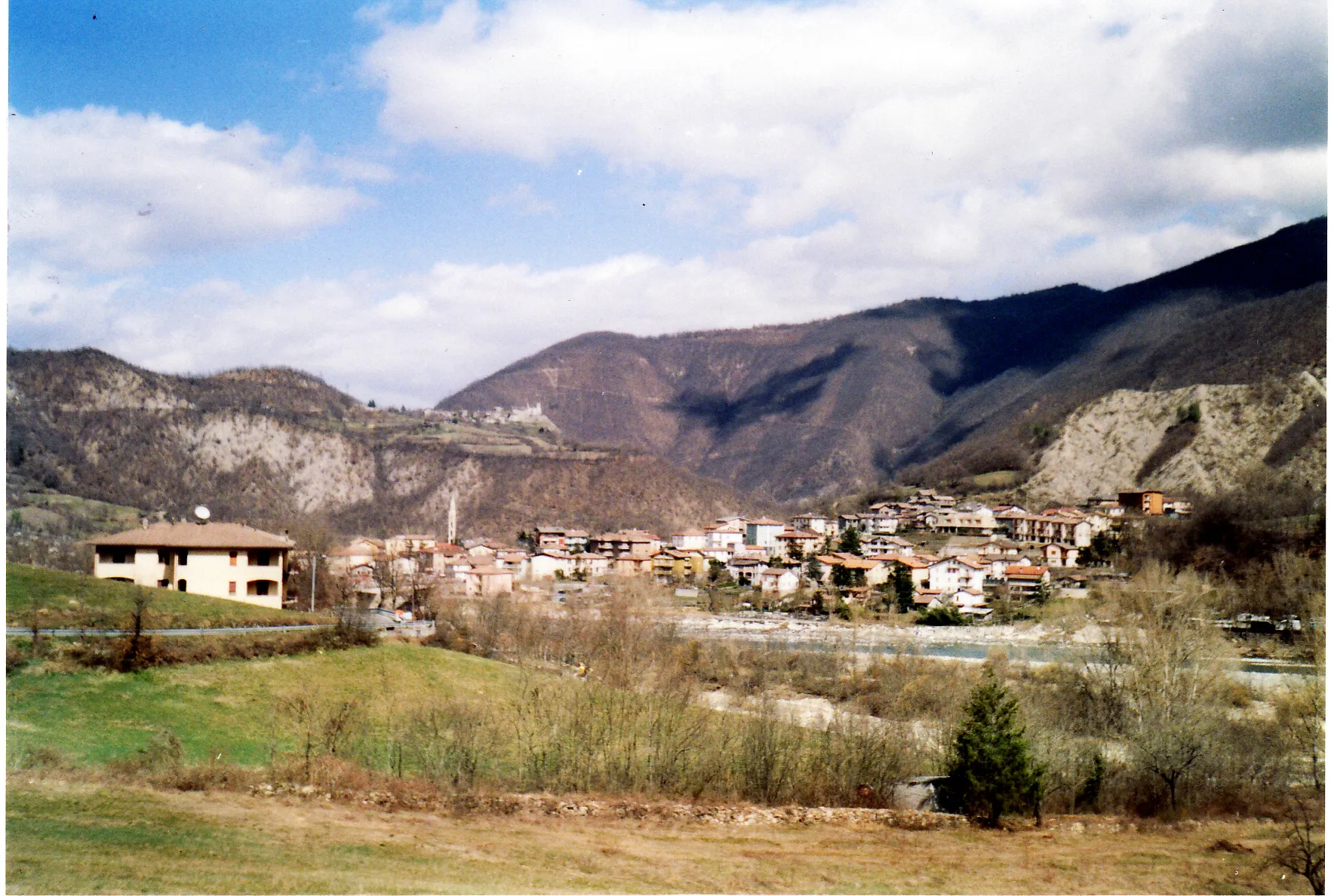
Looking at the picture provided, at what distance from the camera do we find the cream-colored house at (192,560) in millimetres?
35000

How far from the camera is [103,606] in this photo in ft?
86.8

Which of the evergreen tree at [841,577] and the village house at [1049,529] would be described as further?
the village house at [1049,529]

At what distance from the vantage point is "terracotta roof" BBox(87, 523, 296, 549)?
35.2 meters

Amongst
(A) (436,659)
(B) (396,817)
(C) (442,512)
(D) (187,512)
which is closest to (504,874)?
(B) (396,817)

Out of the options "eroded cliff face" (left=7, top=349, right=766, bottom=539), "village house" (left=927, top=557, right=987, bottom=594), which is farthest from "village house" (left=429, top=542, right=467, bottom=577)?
"village house" (left=927, top=557, right=987, bottom=594)

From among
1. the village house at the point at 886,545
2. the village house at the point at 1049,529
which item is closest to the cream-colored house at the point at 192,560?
the village house at the point at 886,545

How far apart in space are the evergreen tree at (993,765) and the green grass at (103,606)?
20.8 metres

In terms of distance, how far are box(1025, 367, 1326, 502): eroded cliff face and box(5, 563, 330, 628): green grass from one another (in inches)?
2786

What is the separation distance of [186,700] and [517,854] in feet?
38.8

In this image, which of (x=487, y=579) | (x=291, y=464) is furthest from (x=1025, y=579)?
(x=291, y=464)

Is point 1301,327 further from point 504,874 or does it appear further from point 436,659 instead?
point 504,874

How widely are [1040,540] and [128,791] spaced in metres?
90.6

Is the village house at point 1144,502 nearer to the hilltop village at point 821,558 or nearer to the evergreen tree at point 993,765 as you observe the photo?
the hilltop village at point 821,558

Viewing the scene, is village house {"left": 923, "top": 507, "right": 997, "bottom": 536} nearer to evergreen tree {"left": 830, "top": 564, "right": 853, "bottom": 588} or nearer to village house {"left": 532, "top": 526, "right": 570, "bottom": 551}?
evergreen tree {"left": 830, "top": 564, "right": 853, "bottom": 588}
